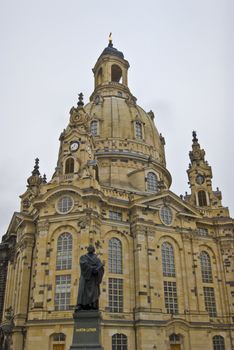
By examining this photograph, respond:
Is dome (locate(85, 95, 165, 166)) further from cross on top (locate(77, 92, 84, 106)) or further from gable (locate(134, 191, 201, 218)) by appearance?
gable (locate(134, 191, 201, 218))

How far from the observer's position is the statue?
16375 millimetres

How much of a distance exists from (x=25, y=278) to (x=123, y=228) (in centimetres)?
1033

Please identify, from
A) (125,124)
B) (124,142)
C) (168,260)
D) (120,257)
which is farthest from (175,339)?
(125,124)

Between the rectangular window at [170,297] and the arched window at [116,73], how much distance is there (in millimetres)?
36402

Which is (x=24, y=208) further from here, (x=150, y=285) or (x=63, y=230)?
(x=150, y=285)

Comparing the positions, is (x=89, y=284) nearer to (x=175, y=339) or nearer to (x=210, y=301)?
(x=175, y=339)

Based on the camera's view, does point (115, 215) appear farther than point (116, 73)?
No

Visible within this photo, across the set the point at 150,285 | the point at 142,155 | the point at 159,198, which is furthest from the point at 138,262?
the point at 142,155

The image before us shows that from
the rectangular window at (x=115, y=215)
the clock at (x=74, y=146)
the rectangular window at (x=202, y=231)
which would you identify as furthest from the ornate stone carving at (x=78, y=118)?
the rectangular window at (x=202, y=231)

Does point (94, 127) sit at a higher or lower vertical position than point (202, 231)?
higher

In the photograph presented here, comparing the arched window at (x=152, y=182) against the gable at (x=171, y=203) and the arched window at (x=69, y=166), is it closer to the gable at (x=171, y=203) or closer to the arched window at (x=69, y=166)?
the gable at (x=171, y=203)

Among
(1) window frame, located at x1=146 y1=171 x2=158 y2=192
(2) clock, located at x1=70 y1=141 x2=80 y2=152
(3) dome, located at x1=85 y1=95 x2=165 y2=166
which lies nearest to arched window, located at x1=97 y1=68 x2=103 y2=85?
(3) dome, located at x1=85 y1=95 x2=165 y2=166

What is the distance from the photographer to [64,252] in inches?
1337

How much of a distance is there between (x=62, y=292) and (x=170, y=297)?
33.8ft
